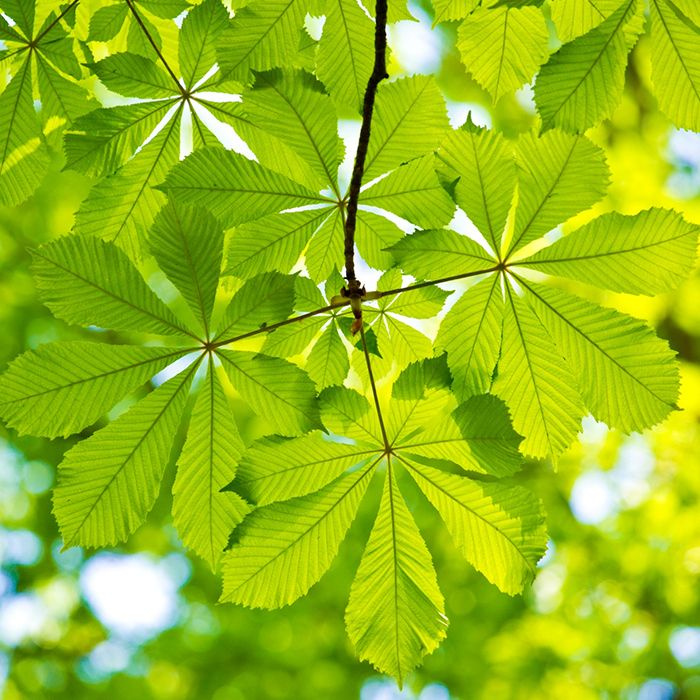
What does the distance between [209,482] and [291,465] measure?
0.50 ft

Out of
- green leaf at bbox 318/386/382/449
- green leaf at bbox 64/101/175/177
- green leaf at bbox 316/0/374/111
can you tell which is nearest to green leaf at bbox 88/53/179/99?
green leaf at bbox 64/101/175/177

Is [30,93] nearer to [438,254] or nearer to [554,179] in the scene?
[438,254]

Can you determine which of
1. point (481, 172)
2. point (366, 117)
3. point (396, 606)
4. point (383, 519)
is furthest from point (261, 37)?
point (396, 606)

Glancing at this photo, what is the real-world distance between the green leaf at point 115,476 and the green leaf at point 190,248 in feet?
0.52

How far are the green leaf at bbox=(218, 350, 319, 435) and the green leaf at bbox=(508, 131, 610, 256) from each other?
467 mm

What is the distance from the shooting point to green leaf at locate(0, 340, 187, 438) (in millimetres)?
1208

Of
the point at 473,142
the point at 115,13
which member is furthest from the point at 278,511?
the point at 115,13

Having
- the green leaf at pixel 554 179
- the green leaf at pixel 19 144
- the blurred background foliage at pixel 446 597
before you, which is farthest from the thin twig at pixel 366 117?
the blurred background foliage at pixel 446 597

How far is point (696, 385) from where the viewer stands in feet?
18.5

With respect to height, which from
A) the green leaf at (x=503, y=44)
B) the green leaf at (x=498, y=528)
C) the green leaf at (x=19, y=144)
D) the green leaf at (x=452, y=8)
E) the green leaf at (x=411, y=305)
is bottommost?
the green leaf at (x=498, y=528)

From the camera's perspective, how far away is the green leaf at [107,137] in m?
1.50

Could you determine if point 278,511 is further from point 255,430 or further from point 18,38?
point 255,430

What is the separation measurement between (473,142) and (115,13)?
3.21 ft

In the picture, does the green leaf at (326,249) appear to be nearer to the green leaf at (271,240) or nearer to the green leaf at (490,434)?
the green leaf at (271,240)
